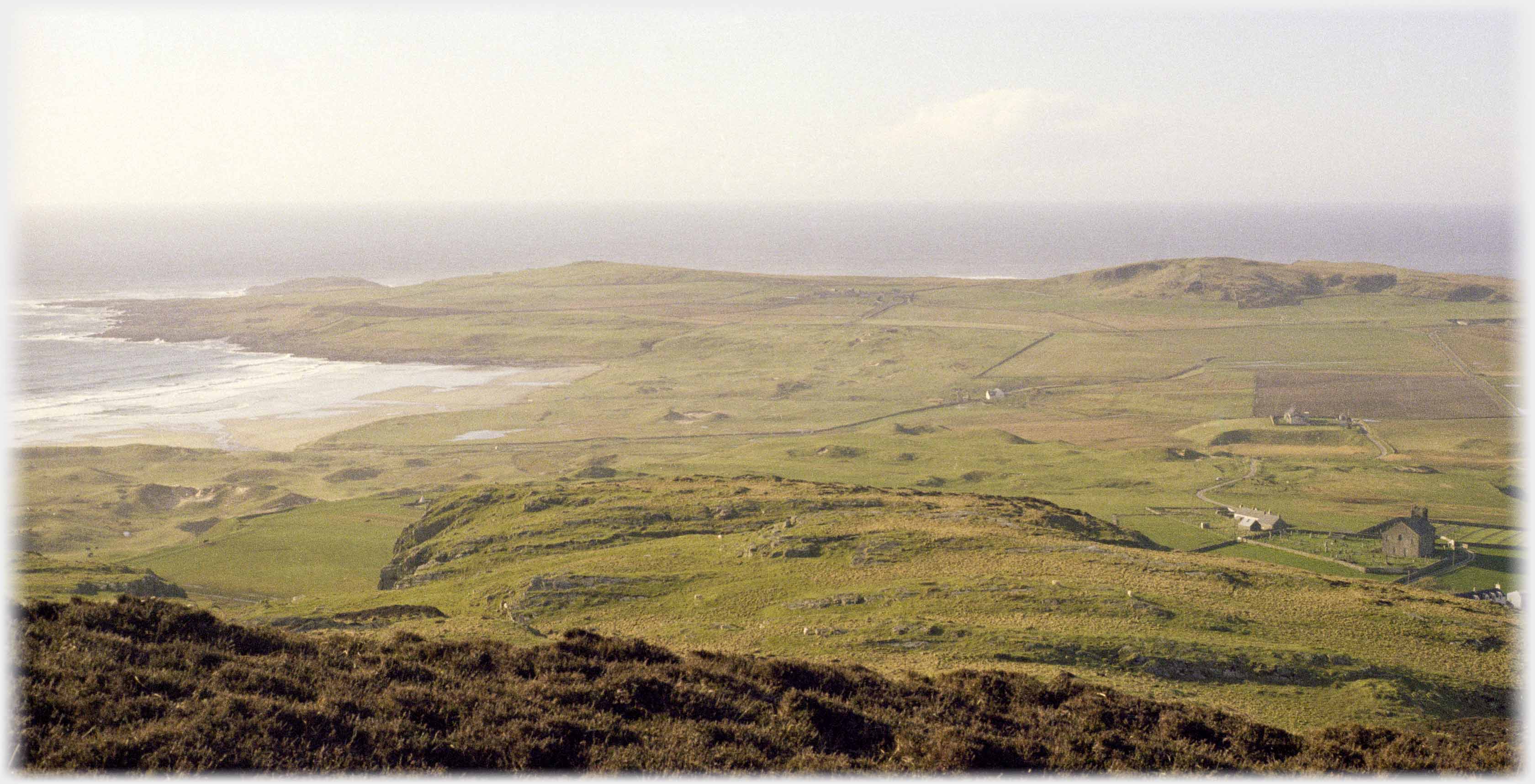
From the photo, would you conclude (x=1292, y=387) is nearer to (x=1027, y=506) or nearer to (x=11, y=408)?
(x=1027, y=506)

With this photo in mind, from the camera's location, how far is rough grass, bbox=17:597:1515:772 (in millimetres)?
13680

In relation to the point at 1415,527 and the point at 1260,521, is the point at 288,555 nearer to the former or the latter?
the point at 1260,521

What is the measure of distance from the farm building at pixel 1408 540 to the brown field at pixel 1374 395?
61.6 m

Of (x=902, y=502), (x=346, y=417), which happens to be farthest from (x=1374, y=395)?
(x=346, y=417)

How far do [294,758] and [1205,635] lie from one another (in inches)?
1053

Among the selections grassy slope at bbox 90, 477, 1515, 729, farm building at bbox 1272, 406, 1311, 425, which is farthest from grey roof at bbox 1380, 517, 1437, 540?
farm building at bbox 1272, 406, 1311, 425

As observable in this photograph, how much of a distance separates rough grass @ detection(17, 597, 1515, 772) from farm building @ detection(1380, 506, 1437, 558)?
3915cm

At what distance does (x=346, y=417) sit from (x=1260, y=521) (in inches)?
4016

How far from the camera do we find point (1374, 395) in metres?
125

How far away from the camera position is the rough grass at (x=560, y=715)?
13.7 m

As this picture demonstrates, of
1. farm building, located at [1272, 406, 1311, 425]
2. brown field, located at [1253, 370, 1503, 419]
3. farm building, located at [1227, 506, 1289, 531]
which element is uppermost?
brown field, located at [1253, 370, 1503, 419]

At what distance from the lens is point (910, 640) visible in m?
29.4

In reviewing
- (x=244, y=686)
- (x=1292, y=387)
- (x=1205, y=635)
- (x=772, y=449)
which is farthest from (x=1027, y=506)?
(x=1292, y=387)

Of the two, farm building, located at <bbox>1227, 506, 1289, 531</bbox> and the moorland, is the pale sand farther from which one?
farm building, located at <bbox>1227, 506, 1289, 531</bbox>
